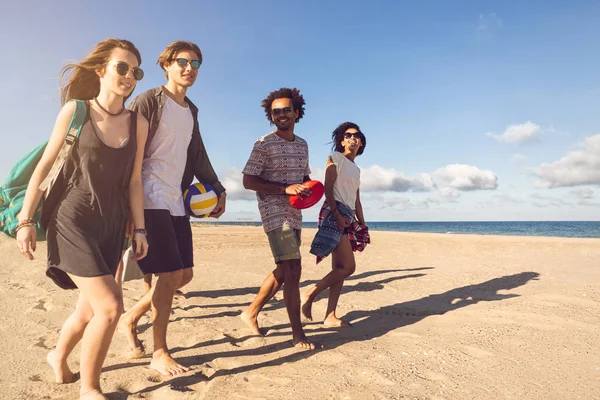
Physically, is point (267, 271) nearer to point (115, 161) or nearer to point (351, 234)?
point (351, 234)

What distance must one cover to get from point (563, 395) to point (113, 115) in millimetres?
3824

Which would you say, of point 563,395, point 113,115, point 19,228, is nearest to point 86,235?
point 19,228

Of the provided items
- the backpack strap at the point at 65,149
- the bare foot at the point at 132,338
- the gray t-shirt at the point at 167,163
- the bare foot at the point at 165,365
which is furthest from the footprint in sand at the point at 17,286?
the backpack strap at the point at 65,149

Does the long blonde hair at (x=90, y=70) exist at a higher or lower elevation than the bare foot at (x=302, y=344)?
higher

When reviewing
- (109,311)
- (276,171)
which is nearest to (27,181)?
(109,311)

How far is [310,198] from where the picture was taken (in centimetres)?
406

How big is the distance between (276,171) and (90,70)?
6.59 ft

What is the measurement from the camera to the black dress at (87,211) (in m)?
2.56

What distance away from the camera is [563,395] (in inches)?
117

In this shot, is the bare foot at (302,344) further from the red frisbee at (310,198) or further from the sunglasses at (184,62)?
the sunglasses at (184,62)

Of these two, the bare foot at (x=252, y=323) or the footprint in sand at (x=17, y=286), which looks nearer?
the bare foot at (x=252, y=323)

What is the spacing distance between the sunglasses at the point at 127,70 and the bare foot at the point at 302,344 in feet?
9.02

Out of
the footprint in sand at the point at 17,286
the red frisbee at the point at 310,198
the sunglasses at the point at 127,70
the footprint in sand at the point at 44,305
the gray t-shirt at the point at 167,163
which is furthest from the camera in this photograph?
the footprint in sand at the point at 17,286

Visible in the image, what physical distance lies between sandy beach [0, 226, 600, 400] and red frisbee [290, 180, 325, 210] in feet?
4.63
